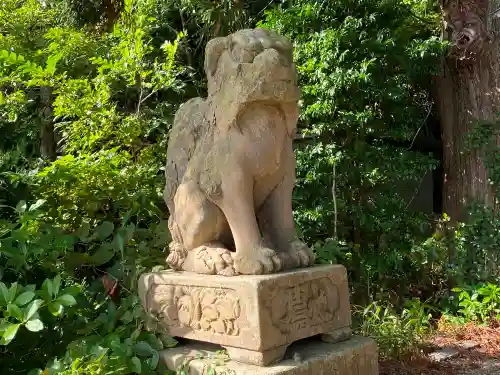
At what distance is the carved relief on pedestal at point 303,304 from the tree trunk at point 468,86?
316cm

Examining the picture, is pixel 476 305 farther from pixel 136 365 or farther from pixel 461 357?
pixel 136 365

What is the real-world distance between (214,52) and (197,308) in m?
1.22

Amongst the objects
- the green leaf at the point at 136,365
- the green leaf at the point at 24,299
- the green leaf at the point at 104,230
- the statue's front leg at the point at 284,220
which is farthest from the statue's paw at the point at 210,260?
the green leaf at the point at 104,230

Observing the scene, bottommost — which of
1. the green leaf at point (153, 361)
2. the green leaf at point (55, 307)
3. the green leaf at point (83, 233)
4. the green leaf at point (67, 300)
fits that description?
the green leaf at point (153, 361)

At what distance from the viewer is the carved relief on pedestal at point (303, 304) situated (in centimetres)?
228

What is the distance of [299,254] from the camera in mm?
2512

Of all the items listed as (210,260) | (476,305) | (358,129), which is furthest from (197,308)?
(476,305)

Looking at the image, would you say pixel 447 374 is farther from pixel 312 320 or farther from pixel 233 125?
pixel 233 125

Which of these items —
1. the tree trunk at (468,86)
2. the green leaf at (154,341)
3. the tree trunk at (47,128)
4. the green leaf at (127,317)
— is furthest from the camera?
the tree trunk at (47,128)

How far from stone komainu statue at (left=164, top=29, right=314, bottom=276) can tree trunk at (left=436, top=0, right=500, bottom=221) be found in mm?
3271

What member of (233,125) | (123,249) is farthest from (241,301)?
(123,249)

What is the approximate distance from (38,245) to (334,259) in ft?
6.13

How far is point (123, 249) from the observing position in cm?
315

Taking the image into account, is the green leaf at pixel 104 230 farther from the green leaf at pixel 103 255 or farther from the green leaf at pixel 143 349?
the green leaf at pixel 143 349
